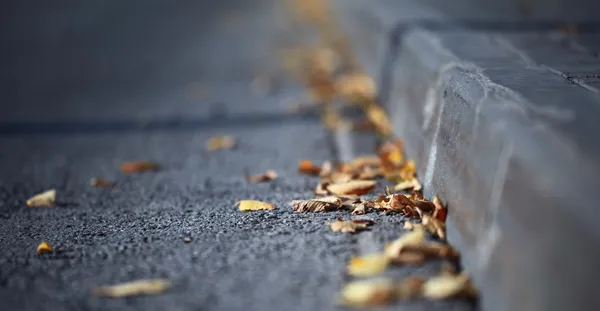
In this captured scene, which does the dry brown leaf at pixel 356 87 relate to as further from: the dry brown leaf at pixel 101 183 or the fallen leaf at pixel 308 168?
the dry brown leaf at pixel 101 183

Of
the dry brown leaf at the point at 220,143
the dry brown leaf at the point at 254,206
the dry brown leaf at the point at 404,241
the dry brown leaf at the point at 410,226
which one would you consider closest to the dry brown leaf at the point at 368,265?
the dry brown leaf at the point at 404,241

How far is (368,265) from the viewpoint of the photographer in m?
2.03

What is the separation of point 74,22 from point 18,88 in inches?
116

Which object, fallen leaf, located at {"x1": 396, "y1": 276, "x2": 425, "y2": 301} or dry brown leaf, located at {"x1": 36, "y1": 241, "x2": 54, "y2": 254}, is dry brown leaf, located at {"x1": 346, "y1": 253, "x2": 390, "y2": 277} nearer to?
fallen leaf, located at {"x1": 396, "y1": 276, "x2": 425, "y2": 301}

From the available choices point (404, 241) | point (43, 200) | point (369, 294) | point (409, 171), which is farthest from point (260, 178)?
point (369, 294)

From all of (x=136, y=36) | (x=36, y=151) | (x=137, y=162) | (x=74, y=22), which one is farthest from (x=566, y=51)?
(x=74, y=22)

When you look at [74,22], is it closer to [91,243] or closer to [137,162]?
[137,162]

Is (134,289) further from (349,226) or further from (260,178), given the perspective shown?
(260,178)

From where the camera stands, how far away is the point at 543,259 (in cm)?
155

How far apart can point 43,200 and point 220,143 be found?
49.6 inches

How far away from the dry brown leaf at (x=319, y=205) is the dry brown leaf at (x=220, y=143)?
146 cm

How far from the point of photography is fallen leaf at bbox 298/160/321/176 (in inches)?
134

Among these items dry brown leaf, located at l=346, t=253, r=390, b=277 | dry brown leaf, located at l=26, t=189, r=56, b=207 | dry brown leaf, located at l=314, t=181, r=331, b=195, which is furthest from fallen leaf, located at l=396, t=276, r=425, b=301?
dry brown leaf, located at l=26, t=189, r=56, b=207

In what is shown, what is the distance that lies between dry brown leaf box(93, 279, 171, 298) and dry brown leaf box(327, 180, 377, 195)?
1.03 m
